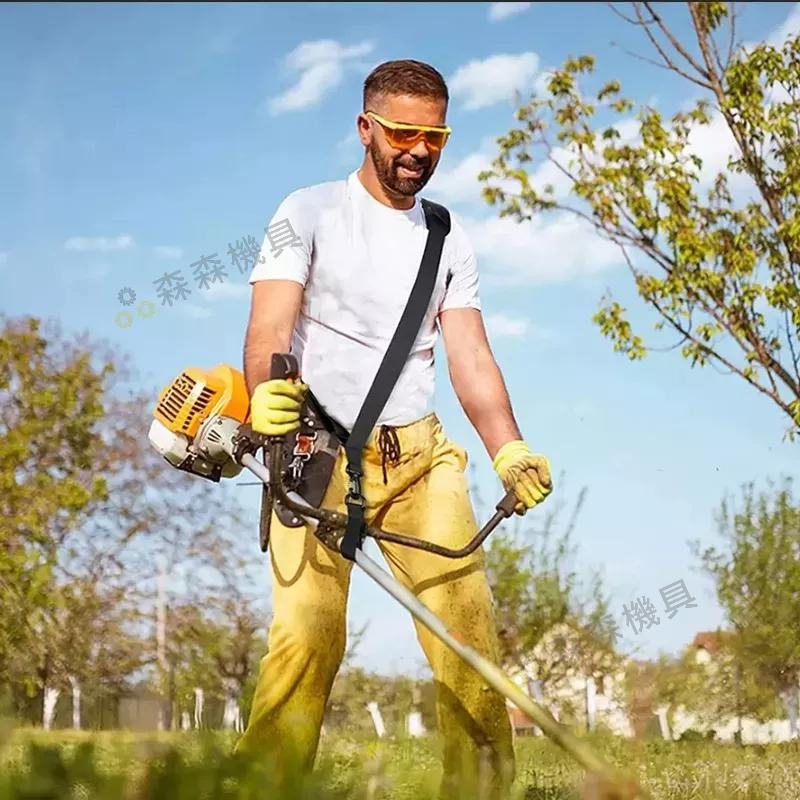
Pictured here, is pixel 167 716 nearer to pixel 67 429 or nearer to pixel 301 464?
pixel 301 464

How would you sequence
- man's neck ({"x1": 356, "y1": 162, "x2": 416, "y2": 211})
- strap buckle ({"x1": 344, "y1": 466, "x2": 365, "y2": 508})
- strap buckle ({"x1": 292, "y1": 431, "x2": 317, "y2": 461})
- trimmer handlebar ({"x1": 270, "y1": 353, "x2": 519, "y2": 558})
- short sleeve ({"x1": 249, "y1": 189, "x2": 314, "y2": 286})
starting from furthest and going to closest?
man's neck ({"x1": 356, "y1": 162, "x2": 416, "y2": 211})
short sleeve ({"x1": 249, "y1": 189, "x2": 314, "y2": 286})
strap buckle ({"x1": 292, "y1": 431, "x2": 317, "y2": 461})
strap buckle ({"x1": 344, "y1": 466, "x2": 365, "y2": 508})
trimmer handlebar ({"x1": 270, "y1": 353, "x2": 519, "y2": 558})

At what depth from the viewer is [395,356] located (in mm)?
4621

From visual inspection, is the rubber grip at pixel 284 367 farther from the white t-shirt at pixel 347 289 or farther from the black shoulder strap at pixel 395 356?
the white t-shirt at pixel 347 289

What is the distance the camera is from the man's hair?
15.3ft

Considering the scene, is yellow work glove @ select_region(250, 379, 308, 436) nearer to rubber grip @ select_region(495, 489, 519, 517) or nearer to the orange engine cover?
the orange engine cover

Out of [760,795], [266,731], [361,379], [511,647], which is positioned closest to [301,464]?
[361,379]

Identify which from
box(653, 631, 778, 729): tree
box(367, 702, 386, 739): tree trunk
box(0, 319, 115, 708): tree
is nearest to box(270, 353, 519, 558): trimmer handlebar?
box(367, 702, 386, 739): tree trunk

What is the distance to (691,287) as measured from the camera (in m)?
13.3

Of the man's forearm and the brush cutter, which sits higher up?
the man's forearm

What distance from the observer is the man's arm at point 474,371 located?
16.3 ft

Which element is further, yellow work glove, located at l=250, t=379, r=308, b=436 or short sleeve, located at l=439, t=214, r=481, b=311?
short sleeve, located at l=439, t=214, r=481, b=311

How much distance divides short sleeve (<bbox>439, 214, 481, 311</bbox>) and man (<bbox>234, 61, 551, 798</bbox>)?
0.25ft

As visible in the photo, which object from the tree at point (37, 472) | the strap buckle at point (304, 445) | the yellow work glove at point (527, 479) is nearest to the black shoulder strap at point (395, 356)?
the strap buckle at point (304, 445)

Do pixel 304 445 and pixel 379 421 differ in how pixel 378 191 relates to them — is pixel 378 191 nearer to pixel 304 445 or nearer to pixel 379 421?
pixel 379 421
